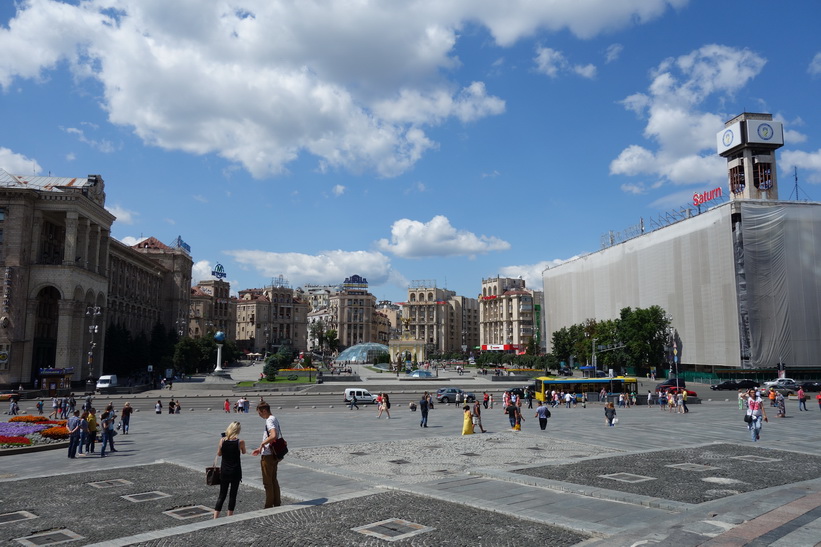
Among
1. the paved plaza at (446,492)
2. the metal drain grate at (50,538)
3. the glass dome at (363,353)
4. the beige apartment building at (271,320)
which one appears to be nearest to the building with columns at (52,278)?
the paved plaza at (446,492)

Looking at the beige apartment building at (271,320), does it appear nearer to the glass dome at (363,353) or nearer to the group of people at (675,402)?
the glass dome at (363,353)

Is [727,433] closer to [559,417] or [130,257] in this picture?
[559,417]

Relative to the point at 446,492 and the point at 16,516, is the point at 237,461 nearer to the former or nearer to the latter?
the point at 446,492

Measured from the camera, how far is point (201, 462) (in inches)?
637

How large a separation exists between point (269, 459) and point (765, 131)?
87.2 m

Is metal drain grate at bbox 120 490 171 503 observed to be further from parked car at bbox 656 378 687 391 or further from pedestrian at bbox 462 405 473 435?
parked car at bbox 656 378 687 391

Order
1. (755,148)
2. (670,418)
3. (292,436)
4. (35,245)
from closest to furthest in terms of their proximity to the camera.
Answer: (292,436), (670,418), (35,245), (755,148)

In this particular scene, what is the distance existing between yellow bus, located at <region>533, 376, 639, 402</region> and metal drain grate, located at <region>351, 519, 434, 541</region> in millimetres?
35558

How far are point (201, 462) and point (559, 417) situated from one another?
68.7 feet

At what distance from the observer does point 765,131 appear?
3066 inches

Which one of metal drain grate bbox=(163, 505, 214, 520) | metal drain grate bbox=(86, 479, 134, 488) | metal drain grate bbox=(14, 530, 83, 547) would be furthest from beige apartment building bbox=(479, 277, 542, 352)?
metal drain grate bbox=(14, 530, 83, 547)

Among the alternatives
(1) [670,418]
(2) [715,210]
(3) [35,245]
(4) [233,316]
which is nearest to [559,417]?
(1) [670,418]

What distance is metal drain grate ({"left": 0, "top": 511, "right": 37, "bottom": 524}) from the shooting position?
1009 centimetres

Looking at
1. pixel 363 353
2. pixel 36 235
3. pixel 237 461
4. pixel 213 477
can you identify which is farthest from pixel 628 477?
pixel 363 353
